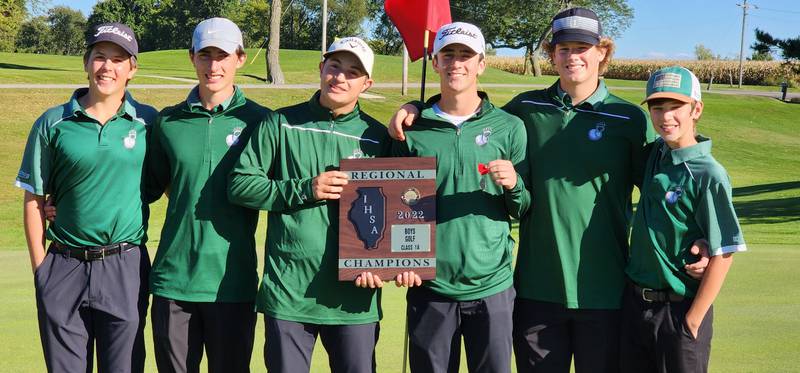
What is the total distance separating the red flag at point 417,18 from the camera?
5.50 metres

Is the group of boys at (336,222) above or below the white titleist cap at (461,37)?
below

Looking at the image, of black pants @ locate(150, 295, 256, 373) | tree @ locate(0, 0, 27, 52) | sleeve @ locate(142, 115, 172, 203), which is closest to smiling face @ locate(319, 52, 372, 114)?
sleeve @ locate(142, 115, 172, 203)

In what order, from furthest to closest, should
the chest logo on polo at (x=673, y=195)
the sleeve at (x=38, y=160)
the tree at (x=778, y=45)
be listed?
the tree at (x=778, y=45)
the sleeve at (x=38, y=160)
the chest logo on polo at (x=673, y=195)

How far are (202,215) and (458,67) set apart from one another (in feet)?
4.96

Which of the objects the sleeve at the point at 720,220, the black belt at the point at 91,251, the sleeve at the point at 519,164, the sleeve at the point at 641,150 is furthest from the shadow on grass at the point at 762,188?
the black belt at the point at 91,251

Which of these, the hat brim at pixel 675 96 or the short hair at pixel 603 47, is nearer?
the hat brim at pixel 675 96

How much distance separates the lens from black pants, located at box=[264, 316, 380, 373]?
14.2ft

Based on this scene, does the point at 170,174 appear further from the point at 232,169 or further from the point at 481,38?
the point at 481,38

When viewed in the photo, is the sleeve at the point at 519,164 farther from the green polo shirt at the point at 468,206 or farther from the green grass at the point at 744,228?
the green grass at the point at 744,228

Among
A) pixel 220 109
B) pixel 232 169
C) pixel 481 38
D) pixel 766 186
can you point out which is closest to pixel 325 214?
pixel 232 169

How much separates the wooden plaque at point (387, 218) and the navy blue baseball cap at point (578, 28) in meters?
1.02

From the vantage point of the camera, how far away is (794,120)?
1463 inches

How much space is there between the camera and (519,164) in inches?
174

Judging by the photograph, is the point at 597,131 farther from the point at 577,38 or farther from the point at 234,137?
the point at 234,137
